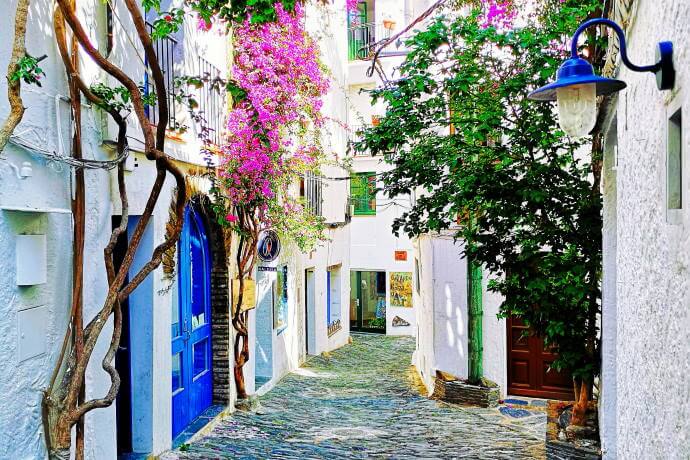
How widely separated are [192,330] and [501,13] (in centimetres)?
568

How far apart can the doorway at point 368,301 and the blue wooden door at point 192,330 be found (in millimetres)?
12874

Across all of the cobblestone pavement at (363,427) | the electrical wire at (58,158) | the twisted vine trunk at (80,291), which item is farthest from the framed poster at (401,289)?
the electrical wire at (58,158)

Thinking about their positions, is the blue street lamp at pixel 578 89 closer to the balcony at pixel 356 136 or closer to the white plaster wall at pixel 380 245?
the balcony at pixel 356 136

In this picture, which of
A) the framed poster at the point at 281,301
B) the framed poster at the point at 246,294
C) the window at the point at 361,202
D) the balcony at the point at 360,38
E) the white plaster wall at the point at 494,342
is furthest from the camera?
the window at the point at 361,202

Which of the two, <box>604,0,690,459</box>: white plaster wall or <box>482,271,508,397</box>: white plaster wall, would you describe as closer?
<box>604,0,690,459</box>: white plaster wall

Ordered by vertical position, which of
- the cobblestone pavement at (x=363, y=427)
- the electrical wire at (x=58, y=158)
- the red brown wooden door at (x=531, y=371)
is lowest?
the cobblestone pavement at (x=363, y=427)

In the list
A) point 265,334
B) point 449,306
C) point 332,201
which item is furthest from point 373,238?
point 449,306

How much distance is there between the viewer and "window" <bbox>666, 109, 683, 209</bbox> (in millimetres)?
2586

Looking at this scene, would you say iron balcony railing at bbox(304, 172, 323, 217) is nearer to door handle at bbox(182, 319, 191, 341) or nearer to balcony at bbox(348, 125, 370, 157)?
balcony at bbox(348, 125, 370, 157)

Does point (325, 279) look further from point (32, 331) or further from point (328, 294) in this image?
point (32, 331)

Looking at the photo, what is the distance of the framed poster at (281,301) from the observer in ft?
43.8

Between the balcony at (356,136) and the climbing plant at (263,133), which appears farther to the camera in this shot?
the climbing plant at (263,133)

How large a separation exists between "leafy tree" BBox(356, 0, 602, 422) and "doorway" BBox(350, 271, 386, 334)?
1505 centimetres

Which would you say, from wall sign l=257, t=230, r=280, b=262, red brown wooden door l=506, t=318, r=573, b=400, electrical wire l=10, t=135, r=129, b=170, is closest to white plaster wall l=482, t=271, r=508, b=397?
red brown wooden door l=506, t=318, r=573, b=400
